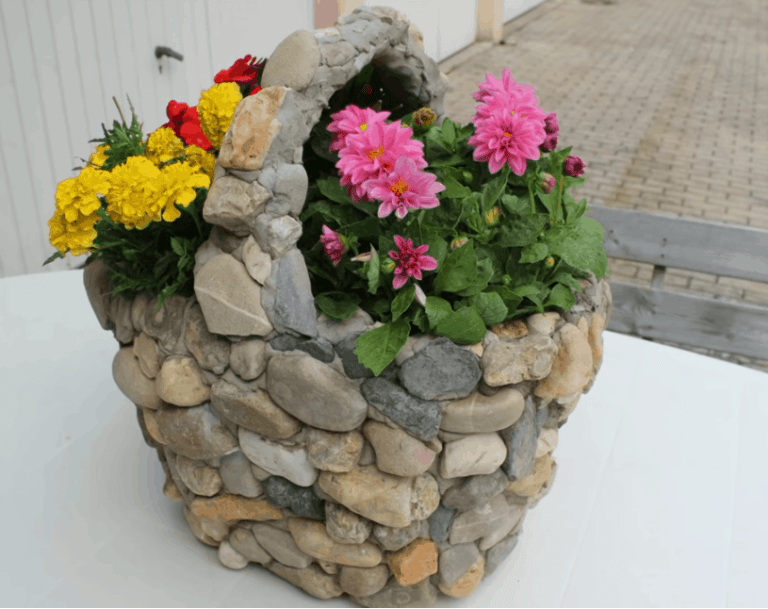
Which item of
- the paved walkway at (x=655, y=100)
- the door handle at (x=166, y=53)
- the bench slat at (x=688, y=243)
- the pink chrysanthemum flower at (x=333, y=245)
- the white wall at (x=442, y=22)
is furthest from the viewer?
the white wall at (x=442, y=22)

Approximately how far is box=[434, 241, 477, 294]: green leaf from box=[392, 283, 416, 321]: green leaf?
0.06 m

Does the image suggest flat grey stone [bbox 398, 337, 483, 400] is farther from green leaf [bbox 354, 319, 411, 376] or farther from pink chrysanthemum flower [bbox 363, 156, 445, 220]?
pink chrysanthemum flower [bbox 363, 156, 445, 220]

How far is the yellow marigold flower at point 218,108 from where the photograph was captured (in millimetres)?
1052

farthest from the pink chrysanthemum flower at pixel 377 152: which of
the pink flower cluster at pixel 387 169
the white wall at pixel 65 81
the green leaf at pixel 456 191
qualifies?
the white wall at pixel 65 81

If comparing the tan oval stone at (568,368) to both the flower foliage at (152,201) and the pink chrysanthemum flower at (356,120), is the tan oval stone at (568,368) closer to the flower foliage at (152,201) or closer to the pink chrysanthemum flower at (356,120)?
the pink chrysanthemum flower at (356,120)

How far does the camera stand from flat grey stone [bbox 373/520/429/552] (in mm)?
1058

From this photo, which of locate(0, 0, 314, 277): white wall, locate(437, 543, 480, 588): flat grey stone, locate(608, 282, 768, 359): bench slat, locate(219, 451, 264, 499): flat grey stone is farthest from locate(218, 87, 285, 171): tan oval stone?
locate(0, 0, 314, 277): white wall

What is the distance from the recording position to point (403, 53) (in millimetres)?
1191

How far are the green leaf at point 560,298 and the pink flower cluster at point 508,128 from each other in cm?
19

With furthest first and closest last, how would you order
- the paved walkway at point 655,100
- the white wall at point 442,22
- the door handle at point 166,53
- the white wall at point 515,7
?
the white wall at point 515,7
the white wall at point 442,22
the paved walkway at point 655,100
the door handle at point 166,53

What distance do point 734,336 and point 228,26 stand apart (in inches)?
106

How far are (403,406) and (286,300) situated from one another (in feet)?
0.71

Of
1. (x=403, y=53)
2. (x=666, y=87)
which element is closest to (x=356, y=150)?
(x=403, y=53)

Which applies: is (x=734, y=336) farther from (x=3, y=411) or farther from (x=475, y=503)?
(x=3, y=411)
